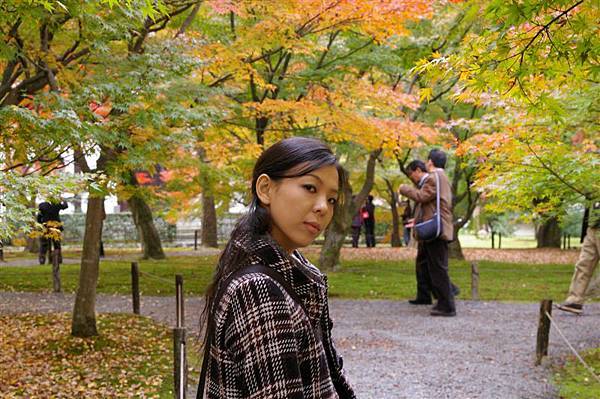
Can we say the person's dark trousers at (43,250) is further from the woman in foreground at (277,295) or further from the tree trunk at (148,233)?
the woman in foreground at (277,295)

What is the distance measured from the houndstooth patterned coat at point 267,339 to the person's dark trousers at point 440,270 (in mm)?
7255

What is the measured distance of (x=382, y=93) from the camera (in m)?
11.1

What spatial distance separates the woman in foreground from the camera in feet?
5.14

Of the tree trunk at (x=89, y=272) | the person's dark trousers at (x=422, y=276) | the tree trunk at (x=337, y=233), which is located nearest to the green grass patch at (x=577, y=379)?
the person's dark trousers at (x=422, y=276)

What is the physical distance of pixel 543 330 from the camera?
6.49m

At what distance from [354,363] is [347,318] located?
2.61 m

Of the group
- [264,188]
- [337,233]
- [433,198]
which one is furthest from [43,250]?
[264,188]

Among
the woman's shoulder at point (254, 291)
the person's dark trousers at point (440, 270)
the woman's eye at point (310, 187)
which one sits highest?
the woman's eye at point (310, 187)

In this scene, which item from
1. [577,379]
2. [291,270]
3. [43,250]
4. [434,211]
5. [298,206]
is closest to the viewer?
[291,270]

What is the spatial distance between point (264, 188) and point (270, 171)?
52mm

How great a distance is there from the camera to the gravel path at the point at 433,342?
5.85 metres

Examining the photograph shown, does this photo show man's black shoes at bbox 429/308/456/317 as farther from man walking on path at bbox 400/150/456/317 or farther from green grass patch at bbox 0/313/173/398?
green grass patch at bbox 0/313/173/398

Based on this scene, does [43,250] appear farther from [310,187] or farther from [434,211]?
[310,187]

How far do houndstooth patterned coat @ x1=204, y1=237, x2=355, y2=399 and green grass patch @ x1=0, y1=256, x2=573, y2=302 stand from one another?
29.7 feet
